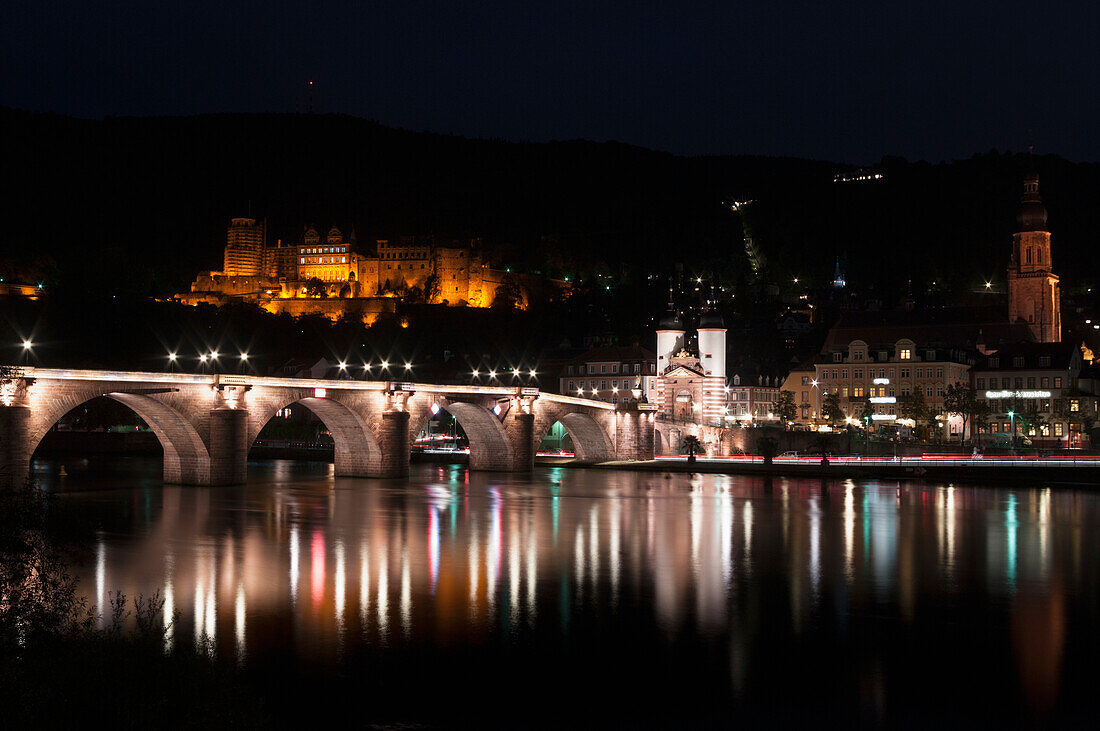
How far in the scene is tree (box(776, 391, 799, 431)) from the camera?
277 feet

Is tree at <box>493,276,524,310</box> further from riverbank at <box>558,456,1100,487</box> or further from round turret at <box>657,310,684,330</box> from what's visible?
riverbank at <box>558,456,1100,487</box>

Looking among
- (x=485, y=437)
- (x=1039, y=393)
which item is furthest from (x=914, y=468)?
(x=1039, y=393)

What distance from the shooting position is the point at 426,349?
12231 cm

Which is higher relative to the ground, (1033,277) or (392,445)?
(1033,277)

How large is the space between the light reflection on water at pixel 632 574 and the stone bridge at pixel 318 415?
7.10ft

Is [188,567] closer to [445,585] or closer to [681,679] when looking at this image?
[445,585]

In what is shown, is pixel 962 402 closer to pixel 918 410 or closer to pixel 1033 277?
pixel 918 410

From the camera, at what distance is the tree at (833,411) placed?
82000 millimetres

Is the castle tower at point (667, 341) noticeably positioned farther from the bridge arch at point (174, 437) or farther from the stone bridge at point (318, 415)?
the bridge arch at point (174, 437)

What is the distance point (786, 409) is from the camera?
84.4 meters

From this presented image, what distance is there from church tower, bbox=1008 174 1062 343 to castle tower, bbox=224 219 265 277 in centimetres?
10108

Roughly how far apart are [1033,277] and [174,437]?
7810 cm

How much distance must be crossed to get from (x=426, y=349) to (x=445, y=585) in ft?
322

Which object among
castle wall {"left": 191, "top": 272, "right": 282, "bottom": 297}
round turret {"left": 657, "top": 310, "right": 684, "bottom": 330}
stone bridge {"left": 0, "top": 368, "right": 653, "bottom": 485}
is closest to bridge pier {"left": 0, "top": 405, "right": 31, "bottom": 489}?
stone bridge {"left": 0, "top": 368, "right": 653, "bottom": 485}
